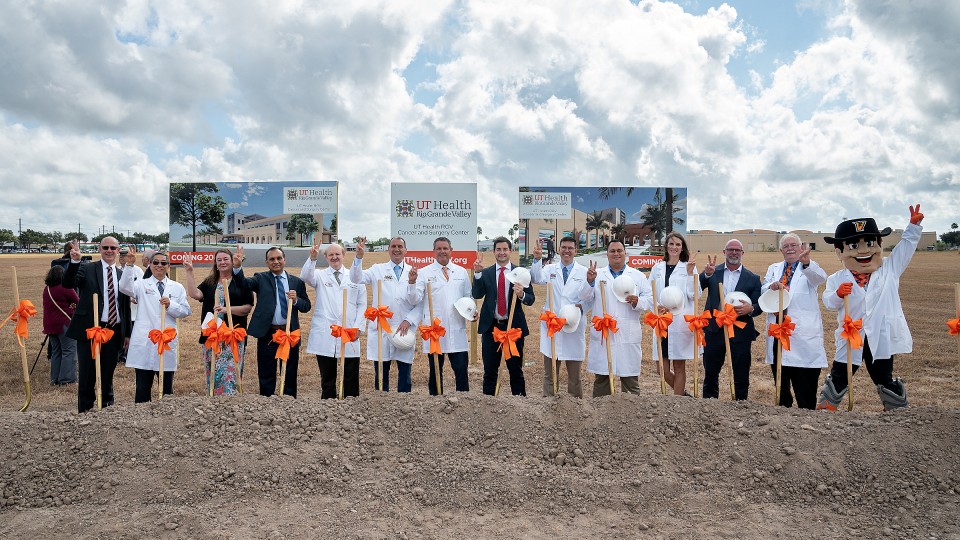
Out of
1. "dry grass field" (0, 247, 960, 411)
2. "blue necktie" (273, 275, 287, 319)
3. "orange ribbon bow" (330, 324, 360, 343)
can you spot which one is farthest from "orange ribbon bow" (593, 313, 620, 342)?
"blue necktie" (273, 275, 287, 319)

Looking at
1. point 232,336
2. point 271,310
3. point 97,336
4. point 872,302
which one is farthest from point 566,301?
point 97,336

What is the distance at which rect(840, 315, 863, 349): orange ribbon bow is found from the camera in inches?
193

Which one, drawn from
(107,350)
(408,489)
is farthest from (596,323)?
(107,350)

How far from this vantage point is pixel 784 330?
5199 mm

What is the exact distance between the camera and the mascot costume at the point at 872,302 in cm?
500

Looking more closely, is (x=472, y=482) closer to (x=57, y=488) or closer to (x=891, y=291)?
(x=57, y=488)

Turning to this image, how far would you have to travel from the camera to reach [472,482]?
4008mm

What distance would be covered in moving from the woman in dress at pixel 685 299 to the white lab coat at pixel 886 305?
4.37ft

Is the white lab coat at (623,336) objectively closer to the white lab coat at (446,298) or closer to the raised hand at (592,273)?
the raised hand at (592,273)

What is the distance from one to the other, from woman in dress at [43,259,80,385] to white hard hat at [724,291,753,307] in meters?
7.66

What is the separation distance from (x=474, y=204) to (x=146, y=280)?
18.9ft

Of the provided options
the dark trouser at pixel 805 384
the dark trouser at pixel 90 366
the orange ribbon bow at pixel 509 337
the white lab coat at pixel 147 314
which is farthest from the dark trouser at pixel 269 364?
the dark trouser at pixel 805 384

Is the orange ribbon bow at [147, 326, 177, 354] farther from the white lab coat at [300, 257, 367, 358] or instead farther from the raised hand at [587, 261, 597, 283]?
the raised hand at [587, 261, 597, 283]

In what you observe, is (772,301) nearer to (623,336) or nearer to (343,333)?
(623,336)
